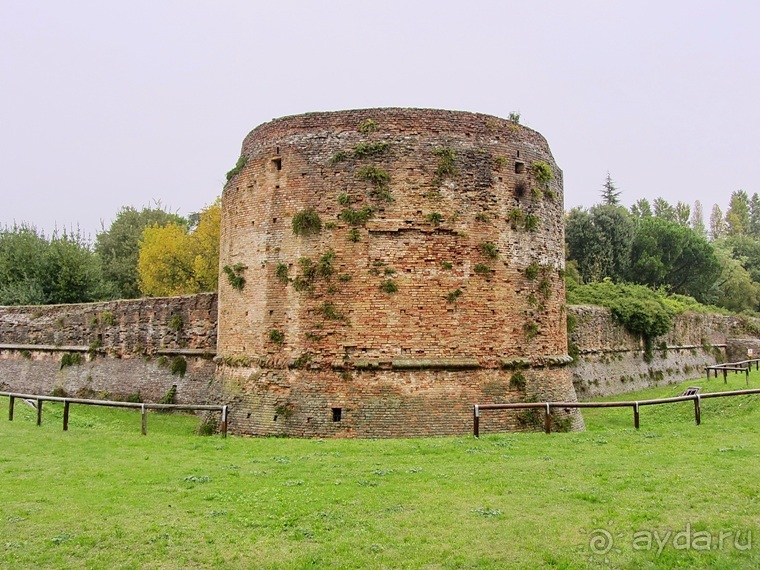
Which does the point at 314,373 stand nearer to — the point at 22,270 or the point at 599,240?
the point at 22,270

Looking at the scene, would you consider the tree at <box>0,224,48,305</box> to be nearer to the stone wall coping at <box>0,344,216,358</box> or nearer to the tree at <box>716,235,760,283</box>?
the stone wall coping at <box>0,344,216,358</box>

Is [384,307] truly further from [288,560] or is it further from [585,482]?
[288,560]

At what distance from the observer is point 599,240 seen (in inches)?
1780

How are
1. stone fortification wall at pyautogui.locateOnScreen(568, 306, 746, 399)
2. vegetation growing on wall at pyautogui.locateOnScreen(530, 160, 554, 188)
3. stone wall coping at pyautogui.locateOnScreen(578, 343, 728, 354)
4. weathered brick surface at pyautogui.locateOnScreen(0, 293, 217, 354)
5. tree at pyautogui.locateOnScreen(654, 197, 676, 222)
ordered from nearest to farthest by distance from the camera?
vegetation growing on wall at pyautogui.locateOnScreen(530, 160, 554, 188), weathered brick surface at pyautogui.locateOnScreen(0, 293, 217, 354), stone fortification wall at pyautogui.locateOnScreen(568, 306, 746, 399), stone wall coping at pyautogui.locateOnScreen(578, 343, 728, 354), tree at pyautogui.locateOnScreen(654, 197, 676, 222)

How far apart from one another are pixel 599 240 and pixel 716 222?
2420 inches

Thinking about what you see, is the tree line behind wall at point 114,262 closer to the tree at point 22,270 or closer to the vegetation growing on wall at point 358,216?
the tree at point 22,270

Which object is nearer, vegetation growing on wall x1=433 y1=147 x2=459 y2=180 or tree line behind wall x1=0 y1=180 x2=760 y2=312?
vegetation growing on wall x1=433 y1=147 x2=459 y2=180

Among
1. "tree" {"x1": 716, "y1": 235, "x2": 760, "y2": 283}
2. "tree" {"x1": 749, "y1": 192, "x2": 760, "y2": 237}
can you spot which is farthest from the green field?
"tree" {"x1": 749, "y1": 192, "x2": 760, "y2": 237}

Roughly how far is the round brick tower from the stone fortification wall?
8.22 m

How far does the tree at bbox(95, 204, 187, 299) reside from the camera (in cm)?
4722

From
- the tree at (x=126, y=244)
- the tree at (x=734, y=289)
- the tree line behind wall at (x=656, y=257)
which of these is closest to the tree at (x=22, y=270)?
the tree at (x=126, y=244)

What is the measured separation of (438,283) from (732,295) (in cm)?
4979

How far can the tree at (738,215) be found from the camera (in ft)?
295

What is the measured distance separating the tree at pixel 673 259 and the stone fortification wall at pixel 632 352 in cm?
1390
